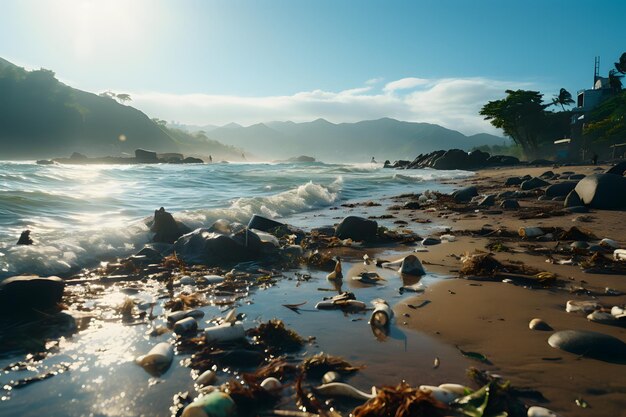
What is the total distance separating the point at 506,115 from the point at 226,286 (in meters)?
63.2

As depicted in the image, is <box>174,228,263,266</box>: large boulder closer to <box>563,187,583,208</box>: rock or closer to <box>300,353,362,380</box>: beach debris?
<box>300,353,362,380</box>: beach debris

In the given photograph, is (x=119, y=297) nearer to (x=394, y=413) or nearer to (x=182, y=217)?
(x=394, y=413)

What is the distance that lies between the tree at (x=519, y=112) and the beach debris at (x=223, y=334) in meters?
64.2

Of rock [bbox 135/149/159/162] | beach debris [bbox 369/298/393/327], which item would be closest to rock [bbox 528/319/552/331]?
beach debris [bbox 369/298/393/327]

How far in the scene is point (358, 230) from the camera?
820 centimetres

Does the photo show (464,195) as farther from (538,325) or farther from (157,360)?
(157,360)

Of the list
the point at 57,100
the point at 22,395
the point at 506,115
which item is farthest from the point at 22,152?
the point at 22,395

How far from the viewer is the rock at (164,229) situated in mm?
8203

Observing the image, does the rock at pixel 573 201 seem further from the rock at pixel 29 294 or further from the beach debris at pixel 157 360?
the rock at pixel 29 294

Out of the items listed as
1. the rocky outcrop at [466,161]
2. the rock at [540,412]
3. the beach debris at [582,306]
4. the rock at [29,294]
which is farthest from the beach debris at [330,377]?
the rocky outcrop at [466,161]

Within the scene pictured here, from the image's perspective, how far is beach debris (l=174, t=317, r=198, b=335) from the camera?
3.59m

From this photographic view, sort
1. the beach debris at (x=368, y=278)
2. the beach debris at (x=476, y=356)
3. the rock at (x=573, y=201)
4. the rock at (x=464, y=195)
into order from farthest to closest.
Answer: the rock at (x=464, y=195) → the rock at (x=573, y=201) → the beach debris at (x=368, y=278) → the beach debris at (x=476, y=356)

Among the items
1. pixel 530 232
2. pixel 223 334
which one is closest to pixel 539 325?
pixel 223 334

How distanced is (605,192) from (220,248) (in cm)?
937
